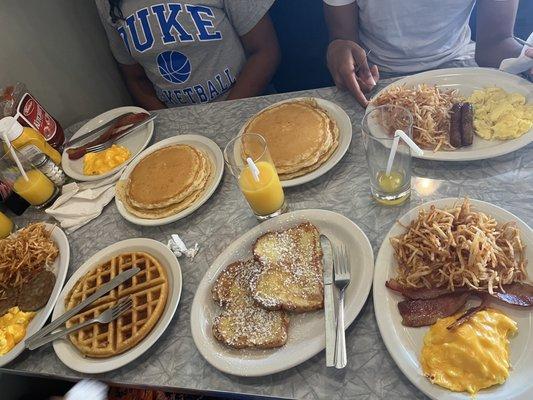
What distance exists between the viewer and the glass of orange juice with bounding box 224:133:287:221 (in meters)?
1.40

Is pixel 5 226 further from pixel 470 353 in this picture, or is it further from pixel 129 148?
pixel 470 353

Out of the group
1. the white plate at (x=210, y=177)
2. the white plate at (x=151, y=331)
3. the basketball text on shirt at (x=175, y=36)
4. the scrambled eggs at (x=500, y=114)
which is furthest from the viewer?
the basketball text on shirt at (x=175, y=36)

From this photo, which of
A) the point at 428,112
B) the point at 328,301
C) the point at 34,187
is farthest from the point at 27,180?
the point at 428,112

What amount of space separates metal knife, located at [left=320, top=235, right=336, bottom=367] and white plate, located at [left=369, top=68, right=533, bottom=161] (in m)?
0.47

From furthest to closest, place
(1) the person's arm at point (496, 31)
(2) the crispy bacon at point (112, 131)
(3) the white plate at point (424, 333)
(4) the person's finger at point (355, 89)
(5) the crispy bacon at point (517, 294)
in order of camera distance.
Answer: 1. (2) the crispy bacon at point (112, 131)
2. (1) the person's arm at point (496, 31)
3. (4) the person's finger at point (355, 89)
4. (5) the crispy bacon at point (517, 294)
5. (3) the white plate at point (424, 333)

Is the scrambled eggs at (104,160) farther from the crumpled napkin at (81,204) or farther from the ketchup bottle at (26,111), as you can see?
the ketchup bottle at (26,111)

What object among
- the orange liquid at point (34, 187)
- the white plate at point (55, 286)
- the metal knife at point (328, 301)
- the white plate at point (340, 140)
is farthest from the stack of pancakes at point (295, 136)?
the orange liquid at point (34, 187)

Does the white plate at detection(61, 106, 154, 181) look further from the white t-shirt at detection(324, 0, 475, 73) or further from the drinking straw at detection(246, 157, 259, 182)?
the white t-shirt at detection(324, 0, 475, 73)

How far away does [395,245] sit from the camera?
122cm

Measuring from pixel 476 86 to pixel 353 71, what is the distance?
48 cm

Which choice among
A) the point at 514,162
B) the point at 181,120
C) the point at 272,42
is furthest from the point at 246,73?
the point at 514,162

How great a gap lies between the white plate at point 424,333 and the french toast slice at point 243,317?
0.92ft

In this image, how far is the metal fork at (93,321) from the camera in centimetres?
133

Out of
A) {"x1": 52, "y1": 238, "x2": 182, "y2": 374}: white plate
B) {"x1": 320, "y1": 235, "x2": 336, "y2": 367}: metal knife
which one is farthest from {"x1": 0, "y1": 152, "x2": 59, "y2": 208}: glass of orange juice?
{"x1": 320, "y1": 235, "x2": 336, "y2": 367}: metal knife
